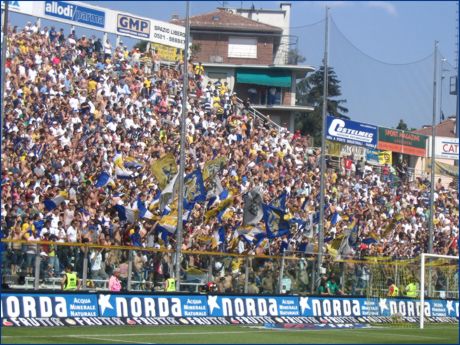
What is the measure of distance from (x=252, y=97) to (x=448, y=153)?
13273 millimetres

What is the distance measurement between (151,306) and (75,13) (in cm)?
2114

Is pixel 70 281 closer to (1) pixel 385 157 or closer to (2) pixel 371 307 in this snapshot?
(2) pixel 371 307

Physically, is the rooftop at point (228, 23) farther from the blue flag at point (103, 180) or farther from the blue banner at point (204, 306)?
the blue flag at point (103, 180)

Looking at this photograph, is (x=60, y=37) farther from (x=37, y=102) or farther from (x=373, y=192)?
(x=373, y=192)

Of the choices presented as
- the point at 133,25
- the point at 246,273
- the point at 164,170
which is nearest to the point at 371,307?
the point at 246,273

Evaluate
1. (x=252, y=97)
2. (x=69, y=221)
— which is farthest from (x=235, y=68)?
(x=69, y=221)

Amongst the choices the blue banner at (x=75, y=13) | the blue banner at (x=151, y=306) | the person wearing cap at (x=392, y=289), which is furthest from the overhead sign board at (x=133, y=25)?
the blue banner at (x=151, y=306)

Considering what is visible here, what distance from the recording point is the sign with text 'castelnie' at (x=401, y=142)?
62.9 metres

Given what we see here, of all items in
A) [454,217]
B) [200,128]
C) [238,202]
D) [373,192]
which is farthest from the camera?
[454,217]

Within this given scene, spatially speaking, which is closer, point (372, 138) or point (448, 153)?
point (372, 138)

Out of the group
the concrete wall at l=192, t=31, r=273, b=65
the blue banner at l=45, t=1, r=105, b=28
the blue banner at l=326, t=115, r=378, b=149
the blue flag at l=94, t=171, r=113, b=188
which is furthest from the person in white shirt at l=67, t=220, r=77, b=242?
the concrete wall at l=192, t=31, r=273, b=65

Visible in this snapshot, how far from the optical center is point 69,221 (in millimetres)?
33219

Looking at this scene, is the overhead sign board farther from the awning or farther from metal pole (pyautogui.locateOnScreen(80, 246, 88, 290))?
metal pole (pyautogui.locateOnScreen(80, 246, 88, 290))

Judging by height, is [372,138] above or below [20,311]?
above
